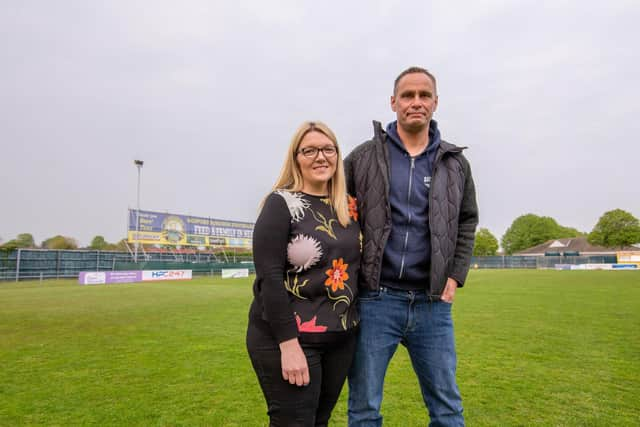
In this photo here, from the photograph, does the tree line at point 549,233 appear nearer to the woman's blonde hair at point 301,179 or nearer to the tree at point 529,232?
the tree at point 529,232

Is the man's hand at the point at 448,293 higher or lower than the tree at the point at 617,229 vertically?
lower

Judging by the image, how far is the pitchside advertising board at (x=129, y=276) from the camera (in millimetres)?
27487

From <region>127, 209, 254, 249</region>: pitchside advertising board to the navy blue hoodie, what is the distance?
41.7m

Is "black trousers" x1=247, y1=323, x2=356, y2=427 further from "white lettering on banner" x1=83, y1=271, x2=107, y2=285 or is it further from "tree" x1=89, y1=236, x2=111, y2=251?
"tree" x1=89, y1=236, x2=111, y2=251

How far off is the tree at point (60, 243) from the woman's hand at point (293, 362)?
3596 inches

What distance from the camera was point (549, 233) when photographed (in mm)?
86688

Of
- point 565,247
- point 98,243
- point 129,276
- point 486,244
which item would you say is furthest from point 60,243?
point 565,247

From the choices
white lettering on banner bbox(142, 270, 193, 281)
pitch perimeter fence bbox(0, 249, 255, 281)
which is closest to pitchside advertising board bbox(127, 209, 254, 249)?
pitch perimeter fence bbox(0, 249, 255, 281)

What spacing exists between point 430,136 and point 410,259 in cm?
77

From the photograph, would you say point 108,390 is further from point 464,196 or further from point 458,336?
point 458,336

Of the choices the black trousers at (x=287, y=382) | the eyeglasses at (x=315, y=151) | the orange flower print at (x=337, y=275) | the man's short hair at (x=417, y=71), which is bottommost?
the black trousers at (x=287, y=382)

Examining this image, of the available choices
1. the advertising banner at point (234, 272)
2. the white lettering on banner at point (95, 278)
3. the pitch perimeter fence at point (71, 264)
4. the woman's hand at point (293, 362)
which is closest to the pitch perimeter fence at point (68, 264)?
the pitch perimeter fence at point (71, 264)

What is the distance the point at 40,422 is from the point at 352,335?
Result: 3.52 m

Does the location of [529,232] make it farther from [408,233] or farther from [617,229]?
[408,233]
